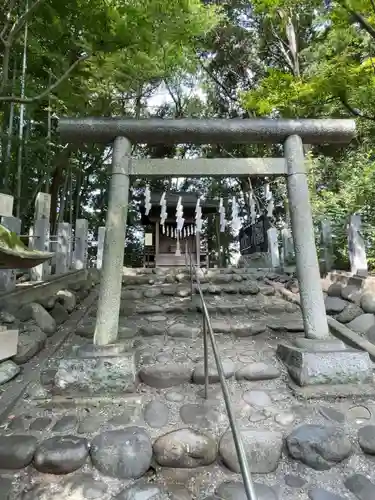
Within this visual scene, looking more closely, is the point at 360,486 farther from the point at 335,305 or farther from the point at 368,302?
the point at 335,305

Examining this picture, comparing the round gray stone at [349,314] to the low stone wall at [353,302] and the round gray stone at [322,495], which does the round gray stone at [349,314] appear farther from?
the round gray stone at [322,495]

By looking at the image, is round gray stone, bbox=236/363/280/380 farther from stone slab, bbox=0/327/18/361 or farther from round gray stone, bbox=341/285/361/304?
round gray stone, bbox=341/285/361/304

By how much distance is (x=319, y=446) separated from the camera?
1828 mm

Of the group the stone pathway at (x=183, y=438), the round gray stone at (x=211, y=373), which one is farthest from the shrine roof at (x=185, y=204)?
the round gray stone at (x=211, y=373)

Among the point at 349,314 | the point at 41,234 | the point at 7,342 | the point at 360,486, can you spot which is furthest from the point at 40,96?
the point at 349,314

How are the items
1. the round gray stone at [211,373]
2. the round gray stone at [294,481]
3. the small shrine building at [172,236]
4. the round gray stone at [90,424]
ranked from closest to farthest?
the round gray stone at [294,481]
the round gray stone at [90,424]
the round gray stone at [211,373]
the small shrine building at [172,236]

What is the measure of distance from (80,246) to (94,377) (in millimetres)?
4249

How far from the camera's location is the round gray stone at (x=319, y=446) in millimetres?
1798

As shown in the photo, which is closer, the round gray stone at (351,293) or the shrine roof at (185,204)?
the round gray stone at (351,293)

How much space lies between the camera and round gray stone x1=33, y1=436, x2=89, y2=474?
1.72 metres

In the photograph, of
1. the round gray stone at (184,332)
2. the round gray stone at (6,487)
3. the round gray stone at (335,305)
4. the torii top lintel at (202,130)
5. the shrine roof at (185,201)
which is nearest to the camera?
the round gray stone at (6,487)

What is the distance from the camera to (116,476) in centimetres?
173

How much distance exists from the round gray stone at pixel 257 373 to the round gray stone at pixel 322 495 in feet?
3.03

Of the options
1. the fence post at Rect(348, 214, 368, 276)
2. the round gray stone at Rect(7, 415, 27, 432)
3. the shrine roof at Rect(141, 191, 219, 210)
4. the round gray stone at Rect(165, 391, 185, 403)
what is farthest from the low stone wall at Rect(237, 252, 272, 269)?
the round gray stone at Rect(7, 415, 27, 432)
